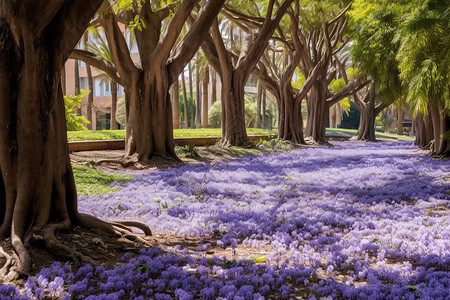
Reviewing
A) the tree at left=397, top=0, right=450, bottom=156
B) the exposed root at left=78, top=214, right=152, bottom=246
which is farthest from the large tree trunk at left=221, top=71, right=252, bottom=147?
the exposed root at left=78, top=214, right=152, bottom=246

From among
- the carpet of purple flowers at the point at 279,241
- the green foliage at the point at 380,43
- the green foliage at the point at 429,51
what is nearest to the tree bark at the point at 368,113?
the green foliage at the point at 380,43

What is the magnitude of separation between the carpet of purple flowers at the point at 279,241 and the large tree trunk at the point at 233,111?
877 cm

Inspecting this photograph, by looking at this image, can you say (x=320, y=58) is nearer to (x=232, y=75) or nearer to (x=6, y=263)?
(x=232, y=75)

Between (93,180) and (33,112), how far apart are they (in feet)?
17.8

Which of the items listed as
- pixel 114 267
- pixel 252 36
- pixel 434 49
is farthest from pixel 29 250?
pixel 252 36

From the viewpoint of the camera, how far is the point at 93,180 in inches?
380

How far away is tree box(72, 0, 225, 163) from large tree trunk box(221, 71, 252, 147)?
5.68 meters

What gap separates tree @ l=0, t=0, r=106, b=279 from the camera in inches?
168

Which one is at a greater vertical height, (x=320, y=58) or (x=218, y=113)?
(x=320, y=58)

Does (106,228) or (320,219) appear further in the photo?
(320,219)

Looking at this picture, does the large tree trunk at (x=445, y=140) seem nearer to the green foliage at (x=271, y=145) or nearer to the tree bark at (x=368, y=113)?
the green foliage at (x=271, y=145)

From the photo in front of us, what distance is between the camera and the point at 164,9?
14.9 m

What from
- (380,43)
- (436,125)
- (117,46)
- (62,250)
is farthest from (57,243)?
(380,43)

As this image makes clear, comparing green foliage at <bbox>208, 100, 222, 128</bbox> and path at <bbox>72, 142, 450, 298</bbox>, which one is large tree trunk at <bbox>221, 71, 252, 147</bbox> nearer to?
path at <bbox>72, 142, 450, 298</bbox>
